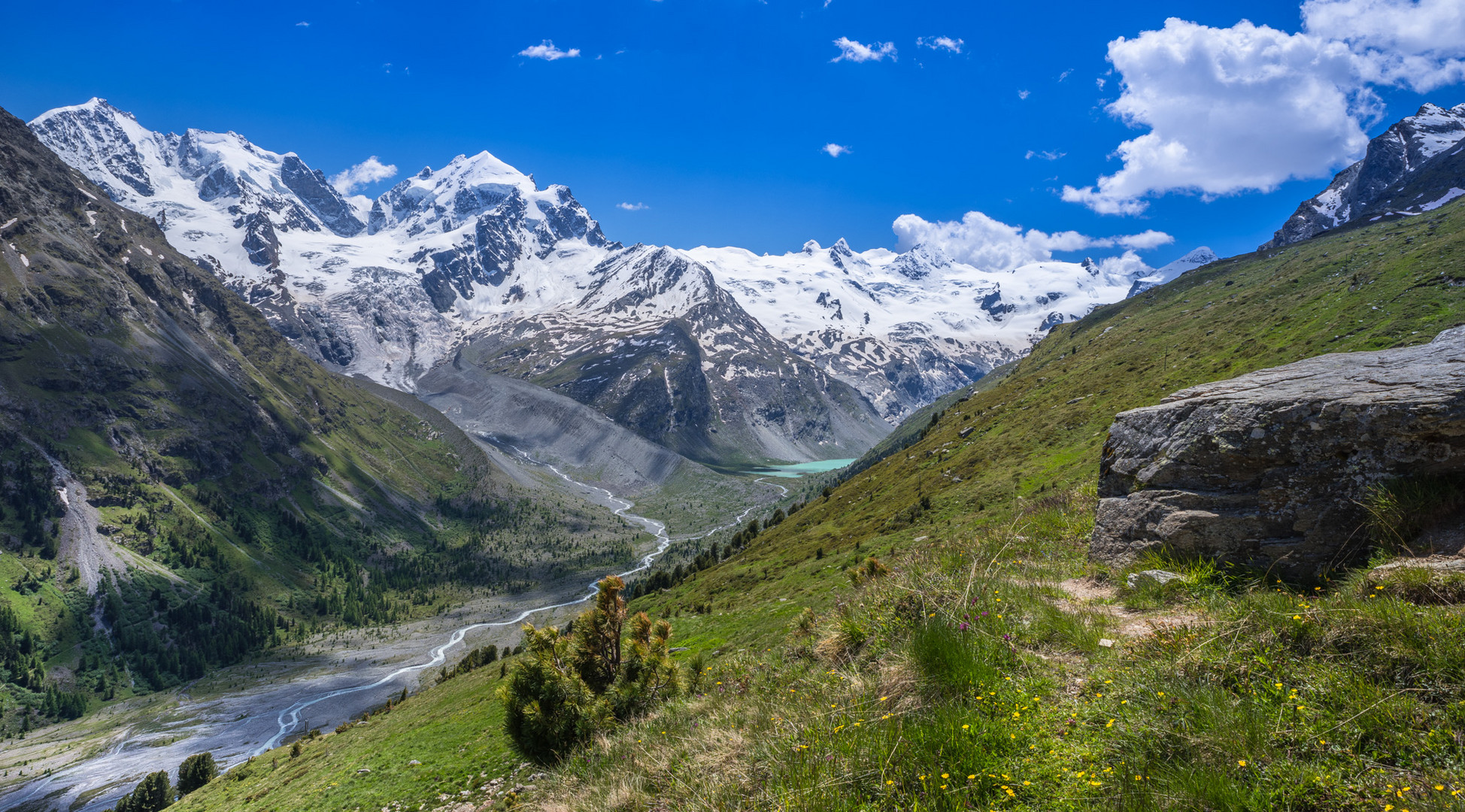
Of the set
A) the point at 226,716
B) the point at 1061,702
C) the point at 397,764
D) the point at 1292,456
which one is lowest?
the point at 226,716

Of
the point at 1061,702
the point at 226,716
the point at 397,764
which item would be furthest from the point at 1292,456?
the point at 226,716

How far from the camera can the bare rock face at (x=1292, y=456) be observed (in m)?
8.02

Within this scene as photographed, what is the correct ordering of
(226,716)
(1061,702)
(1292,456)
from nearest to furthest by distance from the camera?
(1061,702) < (1292,456) < (226,716)

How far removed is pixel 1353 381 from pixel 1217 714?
290 inches

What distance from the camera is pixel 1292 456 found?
902cm

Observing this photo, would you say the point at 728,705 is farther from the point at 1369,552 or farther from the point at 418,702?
the point at 418,702

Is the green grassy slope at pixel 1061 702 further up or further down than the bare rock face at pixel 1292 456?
further down

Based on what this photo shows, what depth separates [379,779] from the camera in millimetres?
29141

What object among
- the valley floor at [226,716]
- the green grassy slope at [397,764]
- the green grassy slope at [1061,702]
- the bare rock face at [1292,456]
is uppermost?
the bare rock face at [1292,456]

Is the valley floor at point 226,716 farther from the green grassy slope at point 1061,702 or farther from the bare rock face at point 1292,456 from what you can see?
the bare rock face at point 1292,456

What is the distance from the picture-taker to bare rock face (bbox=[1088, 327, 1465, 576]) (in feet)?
26.3

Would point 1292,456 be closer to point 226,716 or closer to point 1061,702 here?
point 1061,702

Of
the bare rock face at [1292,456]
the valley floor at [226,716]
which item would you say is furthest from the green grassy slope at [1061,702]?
the valley floor at [226,716]

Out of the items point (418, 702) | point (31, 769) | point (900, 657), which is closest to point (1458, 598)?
point (900, 657)
